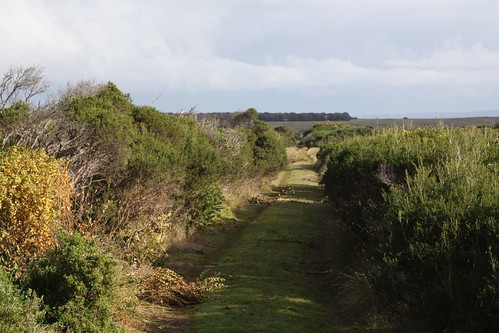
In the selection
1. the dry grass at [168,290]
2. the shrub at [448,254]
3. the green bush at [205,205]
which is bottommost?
the dry grass at [168,290]

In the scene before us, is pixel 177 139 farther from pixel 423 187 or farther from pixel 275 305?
pixel 423 187

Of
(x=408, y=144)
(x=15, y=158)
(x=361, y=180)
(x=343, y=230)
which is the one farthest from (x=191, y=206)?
Result: (x=15, y=158)

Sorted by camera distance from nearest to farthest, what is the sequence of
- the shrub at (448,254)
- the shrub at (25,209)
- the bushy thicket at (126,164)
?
the shrub at (448,254) < the shrub at (25,209) < the bushy thicket at (126,164)

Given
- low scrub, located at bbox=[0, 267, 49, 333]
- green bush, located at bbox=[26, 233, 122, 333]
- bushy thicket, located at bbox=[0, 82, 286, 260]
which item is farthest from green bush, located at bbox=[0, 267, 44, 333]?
bushy thicket, located at bbox=[0, 82, 286, 260]

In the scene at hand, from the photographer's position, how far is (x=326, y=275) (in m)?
19.7

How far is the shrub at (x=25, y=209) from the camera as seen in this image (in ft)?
37.0

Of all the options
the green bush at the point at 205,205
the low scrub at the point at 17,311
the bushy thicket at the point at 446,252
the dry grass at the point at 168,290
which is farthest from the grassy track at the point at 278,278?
the low scrub at the point at 17,311

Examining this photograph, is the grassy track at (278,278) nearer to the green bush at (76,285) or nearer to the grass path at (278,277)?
the grass path at (278,277)

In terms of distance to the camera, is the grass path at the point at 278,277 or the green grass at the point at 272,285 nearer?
the green grass at the point at 272,285

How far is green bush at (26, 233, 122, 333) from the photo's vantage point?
10305 millimetres

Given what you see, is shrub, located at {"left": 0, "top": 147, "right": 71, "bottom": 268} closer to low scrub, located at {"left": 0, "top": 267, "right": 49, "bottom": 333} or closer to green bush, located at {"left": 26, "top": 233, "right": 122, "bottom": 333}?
green bush, located at {"left": 26, "top": 233, "right": 122, "bottom": 333}

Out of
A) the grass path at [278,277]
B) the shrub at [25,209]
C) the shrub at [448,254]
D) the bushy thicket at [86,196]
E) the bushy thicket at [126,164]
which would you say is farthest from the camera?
the bushy thicket at [126,164]

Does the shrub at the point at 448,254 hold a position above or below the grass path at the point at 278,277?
above

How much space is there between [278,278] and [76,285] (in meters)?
9.63
